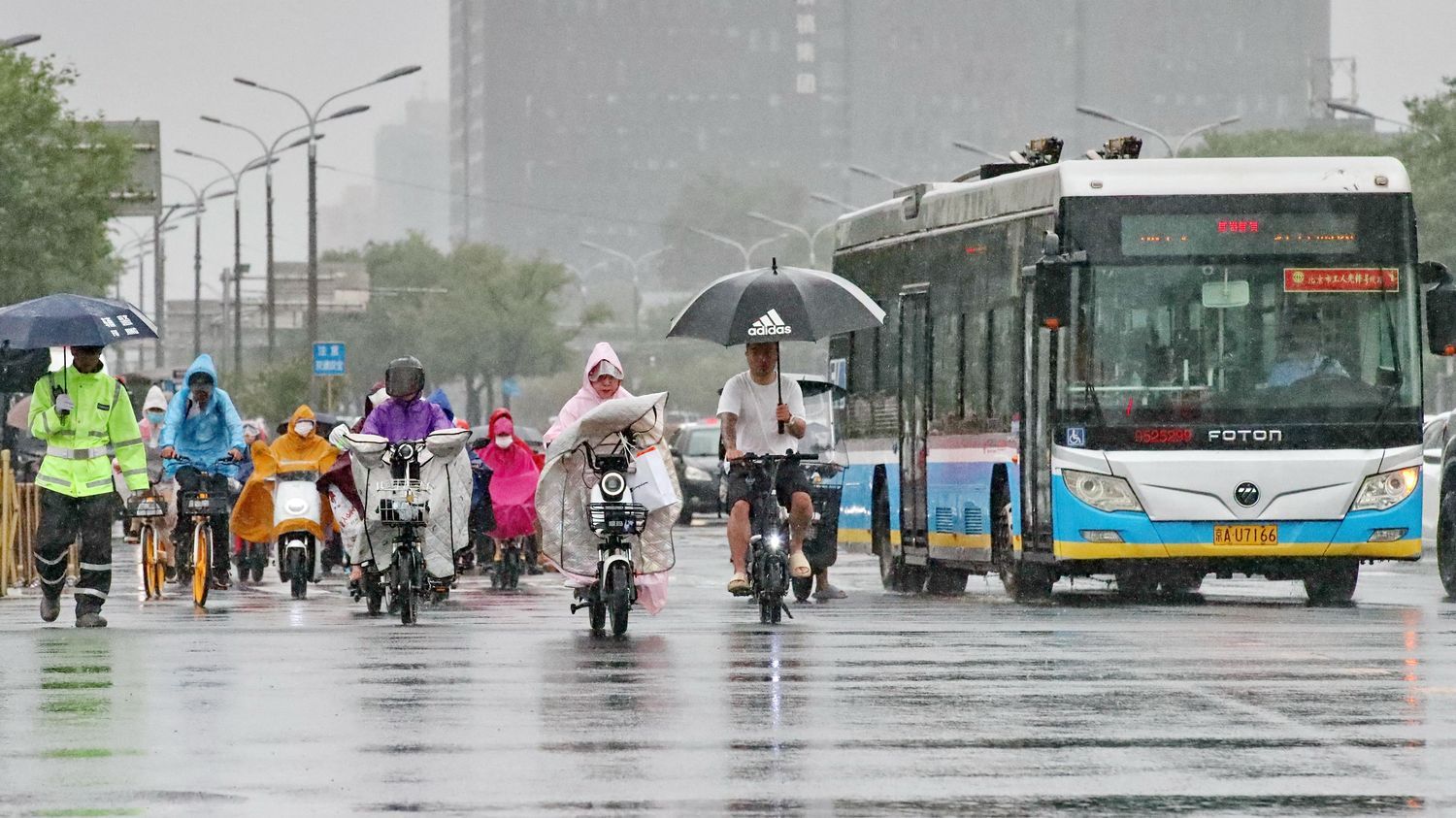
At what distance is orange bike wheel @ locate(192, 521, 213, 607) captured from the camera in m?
21.4

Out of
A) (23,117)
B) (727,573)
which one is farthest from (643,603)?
(23,117)

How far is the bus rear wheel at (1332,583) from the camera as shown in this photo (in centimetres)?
2084

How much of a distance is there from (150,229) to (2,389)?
8374cm

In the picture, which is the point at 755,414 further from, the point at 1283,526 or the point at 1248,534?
the point at 1283,526

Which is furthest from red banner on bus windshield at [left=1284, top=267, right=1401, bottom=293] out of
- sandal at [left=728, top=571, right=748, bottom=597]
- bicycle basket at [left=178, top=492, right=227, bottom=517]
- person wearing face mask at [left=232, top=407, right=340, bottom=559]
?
person wearing face mask at [left=232, top=407, right=340, bottom=559]

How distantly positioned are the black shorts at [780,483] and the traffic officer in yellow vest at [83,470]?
3612 millimetres

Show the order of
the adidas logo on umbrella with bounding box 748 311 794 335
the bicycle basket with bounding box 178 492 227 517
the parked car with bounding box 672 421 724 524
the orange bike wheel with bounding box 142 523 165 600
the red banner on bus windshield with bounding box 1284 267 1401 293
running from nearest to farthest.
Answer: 1. the adidas logo on umbrella with bounding box 748 311 794 335
2. the red banner on bus windshield with bounding box 1284 267 1401 293
3. the bicycle basket with bounding box 178 492 227 517
4. the orange bike wheel with bounding box 142 523 165 600
5. the parked car with bounding box 672 421 724 524

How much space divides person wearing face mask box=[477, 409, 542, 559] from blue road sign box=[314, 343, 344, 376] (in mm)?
32435

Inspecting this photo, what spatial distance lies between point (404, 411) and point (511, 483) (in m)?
6.81

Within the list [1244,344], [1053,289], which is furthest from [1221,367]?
[1053,289]

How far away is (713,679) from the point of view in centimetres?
1380

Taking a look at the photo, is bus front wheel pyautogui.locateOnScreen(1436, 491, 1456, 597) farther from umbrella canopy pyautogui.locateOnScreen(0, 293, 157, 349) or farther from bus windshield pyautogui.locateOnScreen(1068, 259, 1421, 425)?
umbrella canopy pyautogui.locateOnScreen(0, 293, 157, 349)

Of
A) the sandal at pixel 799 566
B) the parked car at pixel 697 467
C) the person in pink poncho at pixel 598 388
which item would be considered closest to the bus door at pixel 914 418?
the sandal at pixel 799 566

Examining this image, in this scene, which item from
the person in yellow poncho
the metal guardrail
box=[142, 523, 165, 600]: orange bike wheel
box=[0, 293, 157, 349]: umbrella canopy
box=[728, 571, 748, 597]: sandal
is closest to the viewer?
box=[728, 571, 748, 597]: sandal
